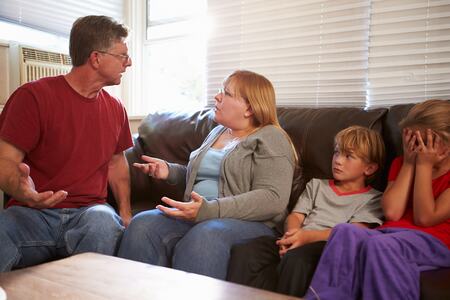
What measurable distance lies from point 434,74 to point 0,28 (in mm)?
2428

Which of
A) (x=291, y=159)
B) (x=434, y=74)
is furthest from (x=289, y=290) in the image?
(x=434, y=74)

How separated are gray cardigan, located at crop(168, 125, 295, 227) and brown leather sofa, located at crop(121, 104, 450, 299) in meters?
0.18

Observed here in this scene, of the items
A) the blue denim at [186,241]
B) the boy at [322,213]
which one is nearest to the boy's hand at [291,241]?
the boy at [322,213]

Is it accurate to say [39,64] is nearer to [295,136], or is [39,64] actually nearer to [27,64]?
[27,64]

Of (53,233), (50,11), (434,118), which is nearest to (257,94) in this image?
(434,118)

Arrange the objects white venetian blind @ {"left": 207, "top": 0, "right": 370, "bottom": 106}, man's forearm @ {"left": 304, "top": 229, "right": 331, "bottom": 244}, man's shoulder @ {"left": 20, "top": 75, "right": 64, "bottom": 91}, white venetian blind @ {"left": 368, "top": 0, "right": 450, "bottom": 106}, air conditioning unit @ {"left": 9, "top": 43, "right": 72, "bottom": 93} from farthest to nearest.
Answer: air conditioning unit @ {"left": 9, "top": 43, "right": 72, "bottom": 93} < white venetian blind @ {"left": 207, "top": 0, "right": 370, "bottom": 106} < white venetian blind @ {"left": 368, "top": 0, "right": 450, "bottom": 106} < man's shoulder @ {"left": 20, "top": 75, "right": 64, "bottom": 91} < man's forearm @ {"left": 304, "top": 229, "right": 331, "bottom": 244}

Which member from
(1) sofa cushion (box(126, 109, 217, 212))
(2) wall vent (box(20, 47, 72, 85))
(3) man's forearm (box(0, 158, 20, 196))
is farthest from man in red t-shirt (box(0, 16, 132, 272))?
(2) wall vent (box(20, 47, 72, 85))

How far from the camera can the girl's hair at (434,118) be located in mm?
1348

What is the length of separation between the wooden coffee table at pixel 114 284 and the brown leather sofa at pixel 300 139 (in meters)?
0.52

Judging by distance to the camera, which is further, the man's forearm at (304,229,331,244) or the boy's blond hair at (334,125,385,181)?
the boy's blond hair at (334,125,385,181)

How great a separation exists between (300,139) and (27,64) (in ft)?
5.44

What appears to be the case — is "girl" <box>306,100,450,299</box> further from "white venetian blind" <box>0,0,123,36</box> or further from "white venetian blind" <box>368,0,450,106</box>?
"white venetian blind" <box>0,0,123,36</box>

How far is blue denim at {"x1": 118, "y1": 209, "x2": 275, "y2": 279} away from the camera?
136 centimetres

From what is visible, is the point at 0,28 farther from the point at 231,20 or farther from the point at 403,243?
the point at 403,243
